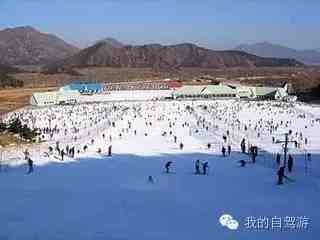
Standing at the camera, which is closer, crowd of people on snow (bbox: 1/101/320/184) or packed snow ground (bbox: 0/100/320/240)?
packed snow ground (bbox: 0/100/320/240)

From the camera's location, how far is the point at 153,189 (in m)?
18.8

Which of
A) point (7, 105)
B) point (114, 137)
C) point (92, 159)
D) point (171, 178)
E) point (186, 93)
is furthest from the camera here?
point (186, 93)

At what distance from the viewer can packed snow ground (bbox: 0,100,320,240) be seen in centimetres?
1368

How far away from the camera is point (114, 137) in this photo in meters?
37.0

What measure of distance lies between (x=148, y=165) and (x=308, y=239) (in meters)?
12.9

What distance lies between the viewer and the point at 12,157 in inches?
1075

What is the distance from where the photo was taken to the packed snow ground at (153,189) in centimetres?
1368

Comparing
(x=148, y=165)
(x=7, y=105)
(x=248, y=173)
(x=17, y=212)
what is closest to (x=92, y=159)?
(x=148, y=165)

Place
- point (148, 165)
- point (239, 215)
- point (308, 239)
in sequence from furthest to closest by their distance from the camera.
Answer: point (148, 165)
point (239, 215)
point (308, 239)

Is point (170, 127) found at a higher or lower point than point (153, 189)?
lower

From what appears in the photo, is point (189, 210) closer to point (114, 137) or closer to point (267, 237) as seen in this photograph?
point (267, 237)

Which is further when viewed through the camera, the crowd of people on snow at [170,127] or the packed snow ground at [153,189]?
the crowd of people on snow at [170,127]

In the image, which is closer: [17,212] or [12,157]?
[17,212]

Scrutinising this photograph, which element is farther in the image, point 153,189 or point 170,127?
point 170,127
